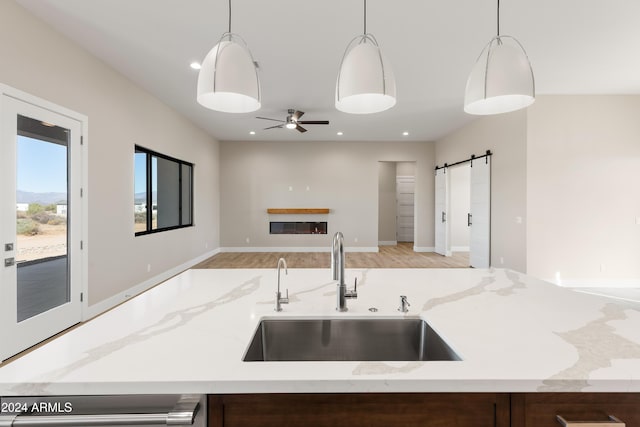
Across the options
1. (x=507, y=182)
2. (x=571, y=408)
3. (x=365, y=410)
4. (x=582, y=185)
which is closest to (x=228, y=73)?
(x=365, y=410)

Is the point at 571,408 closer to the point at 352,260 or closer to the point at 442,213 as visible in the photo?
the point at 352,260

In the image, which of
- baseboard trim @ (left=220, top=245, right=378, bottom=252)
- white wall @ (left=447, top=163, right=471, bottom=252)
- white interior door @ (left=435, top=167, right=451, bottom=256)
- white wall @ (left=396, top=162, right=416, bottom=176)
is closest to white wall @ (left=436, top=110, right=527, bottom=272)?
white interior door @ (left=435, top=167, right=451, bottom=256)

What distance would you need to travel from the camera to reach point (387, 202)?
9719 mm

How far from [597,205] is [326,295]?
520cm

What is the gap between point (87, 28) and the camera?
2.98m

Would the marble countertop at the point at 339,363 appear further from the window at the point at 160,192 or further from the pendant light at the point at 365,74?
the window at the point at 160,192

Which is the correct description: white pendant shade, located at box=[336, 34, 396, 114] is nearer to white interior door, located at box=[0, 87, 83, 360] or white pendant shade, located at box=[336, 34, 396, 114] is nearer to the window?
white interior door, located at box=[0, 87, 83, 360]

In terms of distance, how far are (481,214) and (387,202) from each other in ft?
13.0

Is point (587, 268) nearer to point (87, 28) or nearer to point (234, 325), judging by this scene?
point (234, 325)

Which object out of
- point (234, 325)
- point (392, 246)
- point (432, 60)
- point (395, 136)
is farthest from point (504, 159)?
point (234, 325)

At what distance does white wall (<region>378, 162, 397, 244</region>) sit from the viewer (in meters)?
9.62

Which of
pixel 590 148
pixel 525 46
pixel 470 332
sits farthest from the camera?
pixel 590 148

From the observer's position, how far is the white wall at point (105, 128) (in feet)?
8.80

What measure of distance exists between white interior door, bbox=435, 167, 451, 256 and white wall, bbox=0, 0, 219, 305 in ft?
19.3
